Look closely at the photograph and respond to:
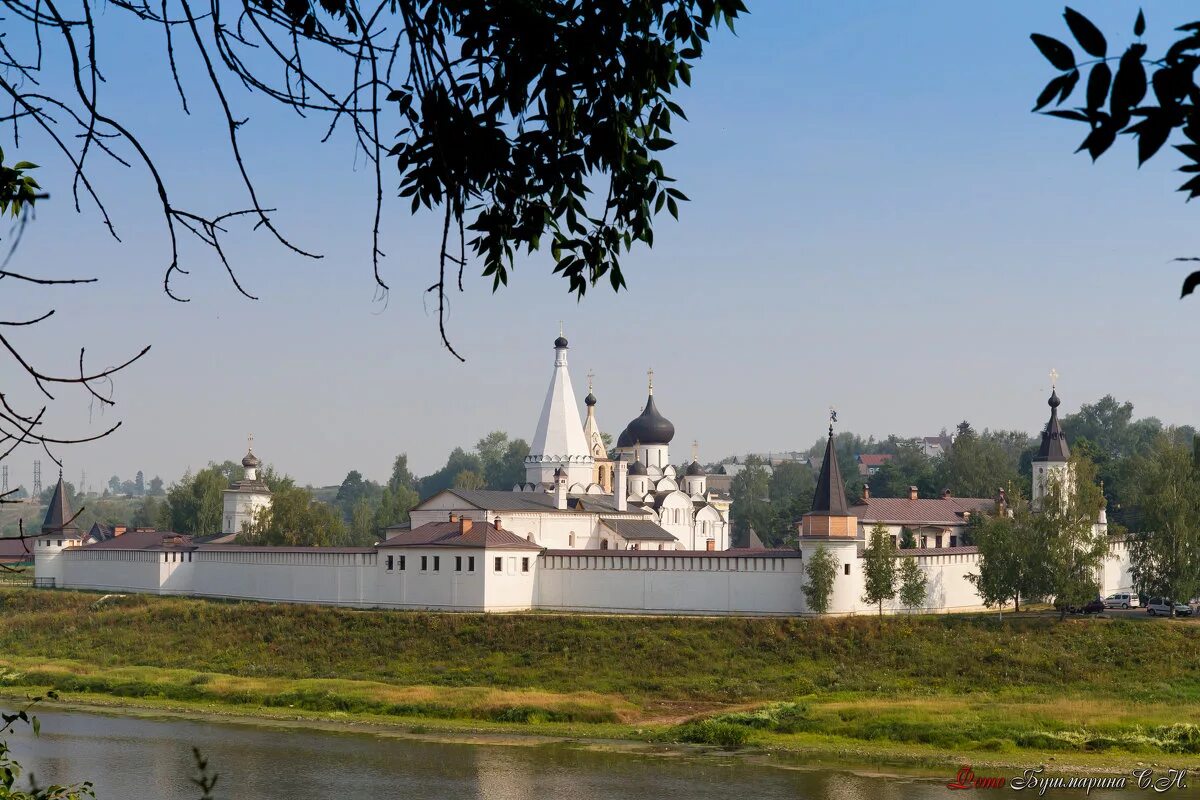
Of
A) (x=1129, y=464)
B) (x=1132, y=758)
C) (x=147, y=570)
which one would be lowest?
(x=1132, y=758)

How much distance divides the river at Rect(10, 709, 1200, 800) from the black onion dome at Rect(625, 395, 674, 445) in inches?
1004

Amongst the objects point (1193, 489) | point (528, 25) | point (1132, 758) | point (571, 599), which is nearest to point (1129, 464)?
point (1193, 489)

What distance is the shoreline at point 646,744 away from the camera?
19453 millimetres

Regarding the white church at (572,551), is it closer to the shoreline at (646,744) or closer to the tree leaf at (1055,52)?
the shoreline at (646,744)

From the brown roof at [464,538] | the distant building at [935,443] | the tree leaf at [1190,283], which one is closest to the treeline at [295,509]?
the brown roof at [464,538]

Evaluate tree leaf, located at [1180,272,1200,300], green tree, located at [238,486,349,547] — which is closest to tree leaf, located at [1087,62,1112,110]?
tree leaf, located at [1180,272,1200,300]

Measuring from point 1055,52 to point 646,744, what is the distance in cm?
1983

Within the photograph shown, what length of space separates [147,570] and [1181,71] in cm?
3822

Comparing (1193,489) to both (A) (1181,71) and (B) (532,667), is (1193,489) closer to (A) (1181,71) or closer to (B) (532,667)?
(B) (532,667)

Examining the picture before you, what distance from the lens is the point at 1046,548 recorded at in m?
31.0

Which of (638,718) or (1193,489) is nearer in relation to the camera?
(638,718)

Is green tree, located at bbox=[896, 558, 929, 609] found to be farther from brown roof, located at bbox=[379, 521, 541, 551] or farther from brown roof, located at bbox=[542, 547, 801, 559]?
brown roof, located at bbox=[379, 521, 541, 551]

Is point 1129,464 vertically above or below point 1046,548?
above

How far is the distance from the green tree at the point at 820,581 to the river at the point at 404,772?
31.4 ft
